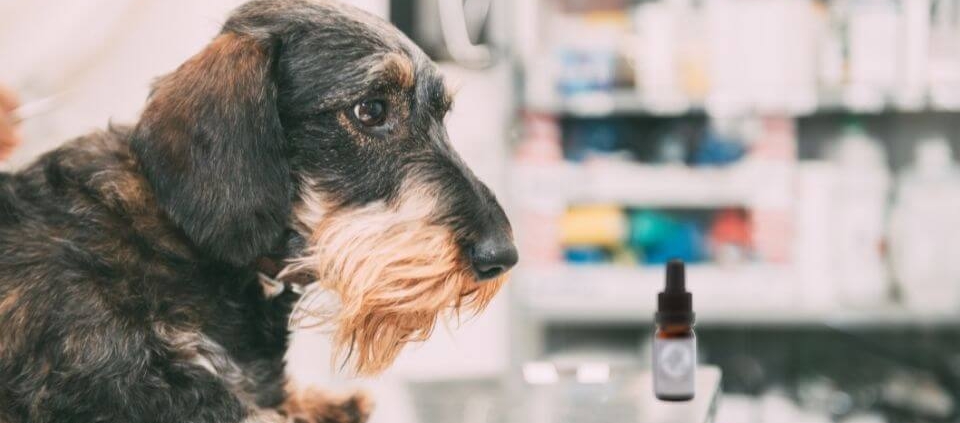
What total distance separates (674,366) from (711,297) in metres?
1.14

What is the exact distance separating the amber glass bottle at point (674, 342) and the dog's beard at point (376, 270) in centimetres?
32

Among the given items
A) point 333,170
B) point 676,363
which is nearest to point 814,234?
point 676,363

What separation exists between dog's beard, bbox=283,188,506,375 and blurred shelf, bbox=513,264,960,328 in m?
1.39

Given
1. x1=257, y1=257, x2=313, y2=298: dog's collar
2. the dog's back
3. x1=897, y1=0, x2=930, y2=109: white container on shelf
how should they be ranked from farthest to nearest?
x1=897, y1=0, x2=930, y2=109: white container on shelf
x1=257, y1=257, x2=313, y2=298: dog's collar
the dog's back

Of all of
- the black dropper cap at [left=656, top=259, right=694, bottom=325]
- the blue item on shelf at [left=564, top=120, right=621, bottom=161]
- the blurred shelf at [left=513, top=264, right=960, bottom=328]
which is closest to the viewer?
the black dropper cap at [left=656, top=259, right=694, bottom=325]

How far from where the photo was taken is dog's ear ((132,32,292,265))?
74cm

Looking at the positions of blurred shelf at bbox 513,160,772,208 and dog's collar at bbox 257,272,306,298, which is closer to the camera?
dog's collar at bbox 257,272,306,298

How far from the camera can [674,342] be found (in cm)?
111

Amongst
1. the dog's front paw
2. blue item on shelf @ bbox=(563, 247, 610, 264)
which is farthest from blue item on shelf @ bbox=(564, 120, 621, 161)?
the dog's front paw

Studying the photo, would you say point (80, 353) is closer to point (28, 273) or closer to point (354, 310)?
point (28, 273)

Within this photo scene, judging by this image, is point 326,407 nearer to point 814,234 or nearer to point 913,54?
point 814,234

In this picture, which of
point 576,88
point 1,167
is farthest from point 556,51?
point 1,167

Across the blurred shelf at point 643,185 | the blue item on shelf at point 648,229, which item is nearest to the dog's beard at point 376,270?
the blurred shelf at point 643,185

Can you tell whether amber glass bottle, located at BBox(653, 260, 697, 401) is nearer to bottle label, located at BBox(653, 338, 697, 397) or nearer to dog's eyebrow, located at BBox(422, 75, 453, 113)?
bottle label, located at BBox(653, 338, 697, 397)
